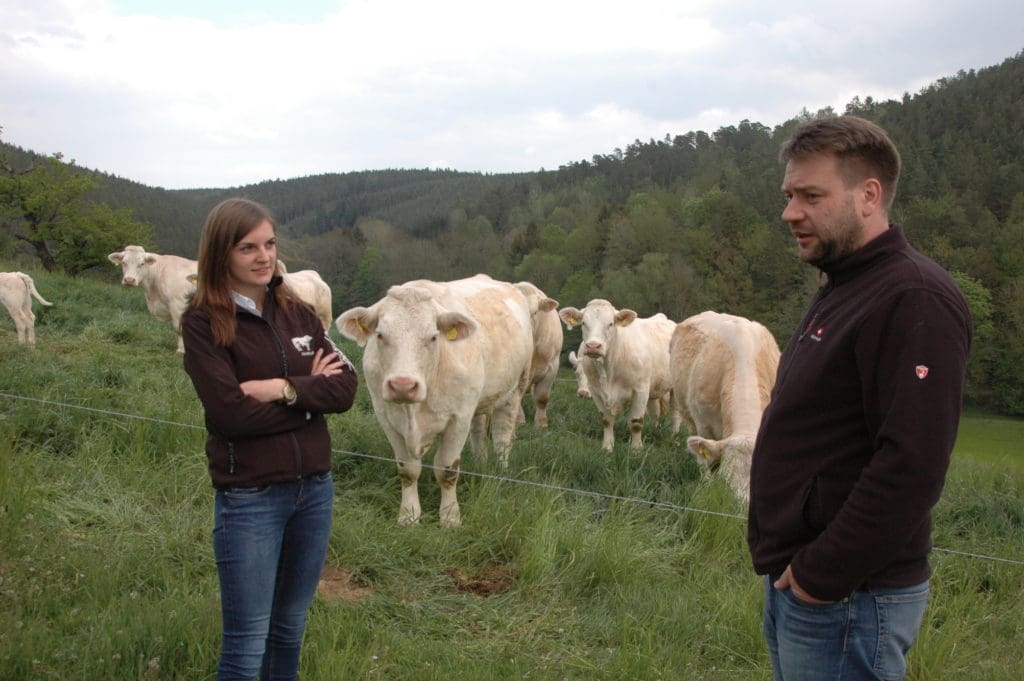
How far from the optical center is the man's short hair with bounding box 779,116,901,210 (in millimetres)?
1875

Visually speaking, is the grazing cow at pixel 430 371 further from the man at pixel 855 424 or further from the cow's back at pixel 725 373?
the man at pixel 855 424

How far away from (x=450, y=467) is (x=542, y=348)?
4.81m

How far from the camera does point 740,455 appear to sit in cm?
594

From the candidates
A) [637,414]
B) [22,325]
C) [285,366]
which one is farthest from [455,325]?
[22,325]

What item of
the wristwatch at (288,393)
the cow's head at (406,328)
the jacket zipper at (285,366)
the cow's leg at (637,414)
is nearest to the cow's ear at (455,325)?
the cow's head at (406,328)

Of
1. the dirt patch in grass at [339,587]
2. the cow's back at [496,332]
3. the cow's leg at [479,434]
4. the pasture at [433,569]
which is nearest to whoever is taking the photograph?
the pasture at [433,569]

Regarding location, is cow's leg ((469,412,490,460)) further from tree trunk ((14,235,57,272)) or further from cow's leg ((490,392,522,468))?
tree trunk ((14,235,57,272))

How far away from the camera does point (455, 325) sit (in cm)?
546

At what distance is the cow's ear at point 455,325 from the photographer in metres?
5.39

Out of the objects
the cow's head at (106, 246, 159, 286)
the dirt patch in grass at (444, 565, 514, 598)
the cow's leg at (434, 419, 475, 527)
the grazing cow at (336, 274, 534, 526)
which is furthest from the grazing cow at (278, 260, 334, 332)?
the dirt patch in grass at (444, 565, 514, 598)

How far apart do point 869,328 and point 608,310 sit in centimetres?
845

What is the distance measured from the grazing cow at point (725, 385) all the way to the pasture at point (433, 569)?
26 centimetres

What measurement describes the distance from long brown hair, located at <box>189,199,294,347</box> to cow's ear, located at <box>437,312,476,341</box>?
2.75m

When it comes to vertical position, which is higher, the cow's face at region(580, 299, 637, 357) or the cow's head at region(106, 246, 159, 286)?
the cow's head at region(106, 246, 159, 286)
